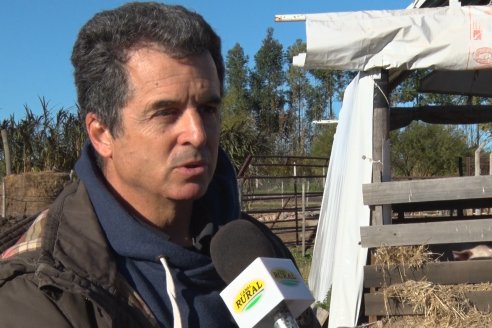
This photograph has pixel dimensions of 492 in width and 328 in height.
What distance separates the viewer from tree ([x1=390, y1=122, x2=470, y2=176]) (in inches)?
1228

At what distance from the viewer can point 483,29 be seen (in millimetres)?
4902

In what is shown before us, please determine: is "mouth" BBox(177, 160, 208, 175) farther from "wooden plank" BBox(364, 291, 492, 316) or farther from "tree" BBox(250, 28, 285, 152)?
"tree" BBox(250, 28, 285, 152)

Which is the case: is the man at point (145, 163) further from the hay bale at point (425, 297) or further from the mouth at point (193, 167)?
the hay bale at point (425, 297)

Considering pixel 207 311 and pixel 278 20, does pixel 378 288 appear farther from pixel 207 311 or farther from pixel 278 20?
pixel 207 311

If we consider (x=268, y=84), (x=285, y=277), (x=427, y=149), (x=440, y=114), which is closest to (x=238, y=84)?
(x=268, y=84)

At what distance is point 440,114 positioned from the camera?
693 centimetres

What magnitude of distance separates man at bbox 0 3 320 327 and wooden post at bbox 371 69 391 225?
3705 mm

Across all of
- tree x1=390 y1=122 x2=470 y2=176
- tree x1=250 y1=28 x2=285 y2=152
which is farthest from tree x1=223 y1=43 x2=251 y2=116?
tree x1=390 y1=122 x2=470 y2=176

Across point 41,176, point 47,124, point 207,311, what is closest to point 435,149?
point 47,124

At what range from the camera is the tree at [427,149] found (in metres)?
31.2

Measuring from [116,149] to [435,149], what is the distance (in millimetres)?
31814

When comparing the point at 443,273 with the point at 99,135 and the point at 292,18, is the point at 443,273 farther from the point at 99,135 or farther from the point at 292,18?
the point at 99,135

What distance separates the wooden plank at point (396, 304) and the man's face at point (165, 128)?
3697mm

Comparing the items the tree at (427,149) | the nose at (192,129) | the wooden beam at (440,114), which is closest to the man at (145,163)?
the nose at (192,129)
